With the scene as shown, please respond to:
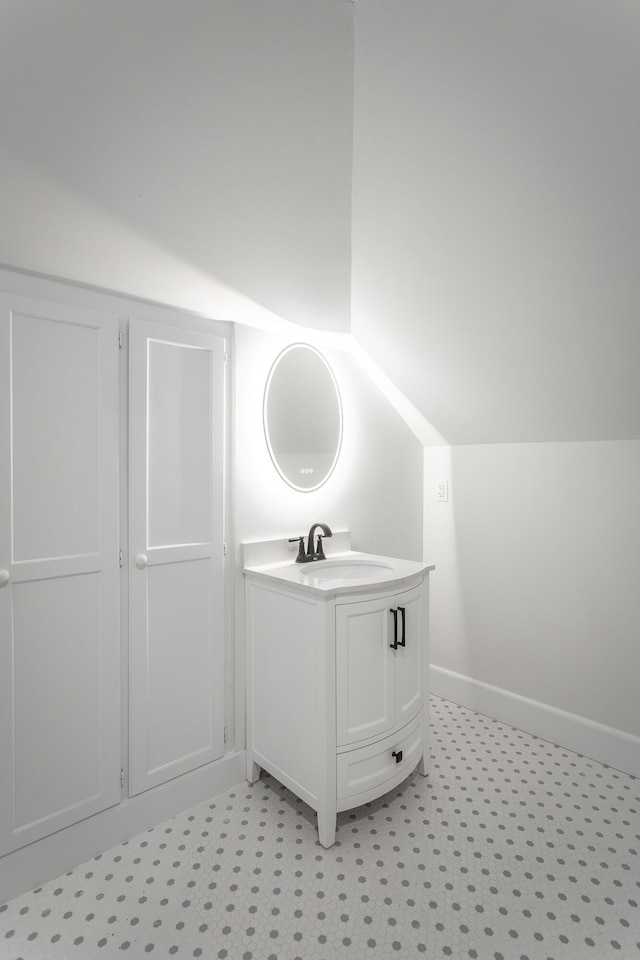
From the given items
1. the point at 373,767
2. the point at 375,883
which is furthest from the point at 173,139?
the point at 375,883

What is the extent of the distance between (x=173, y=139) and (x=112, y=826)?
2.24 metres

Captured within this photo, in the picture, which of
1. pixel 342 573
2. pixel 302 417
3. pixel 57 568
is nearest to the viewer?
pixel 57 568

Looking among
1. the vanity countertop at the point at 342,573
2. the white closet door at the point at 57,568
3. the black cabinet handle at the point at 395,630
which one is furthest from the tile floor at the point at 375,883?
the vanity countertop at the point at 342,573

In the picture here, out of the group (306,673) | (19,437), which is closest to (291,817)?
(306,673)

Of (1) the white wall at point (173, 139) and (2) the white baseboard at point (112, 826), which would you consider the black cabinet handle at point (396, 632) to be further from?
(1) the white wall at point (173, 139)

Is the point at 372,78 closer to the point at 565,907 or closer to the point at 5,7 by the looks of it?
the point at 5,7

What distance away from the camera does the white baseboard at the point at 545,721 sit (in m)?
2.21

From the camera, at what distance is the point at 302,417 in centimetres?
242

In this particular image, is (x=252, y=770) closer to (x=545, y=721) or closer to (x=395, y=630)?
(x=395, y=630)

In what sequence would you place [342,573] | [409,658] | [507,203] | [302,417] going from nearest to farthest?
[507,203] → [409,658] → [342,573] → [302,417]

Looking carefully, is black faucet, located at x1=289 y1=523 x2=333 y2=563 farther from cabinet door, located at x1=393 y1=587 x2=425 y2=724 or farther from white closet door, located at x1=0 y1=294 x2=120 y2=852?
white closet door, located at x1=0 y1=294 x2=120 y2=852

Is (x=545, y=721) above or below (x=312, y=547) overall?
below

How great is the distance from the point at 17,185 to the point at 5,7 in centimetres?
41

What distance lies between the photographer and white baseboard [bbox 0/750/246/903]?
1.57 meters
